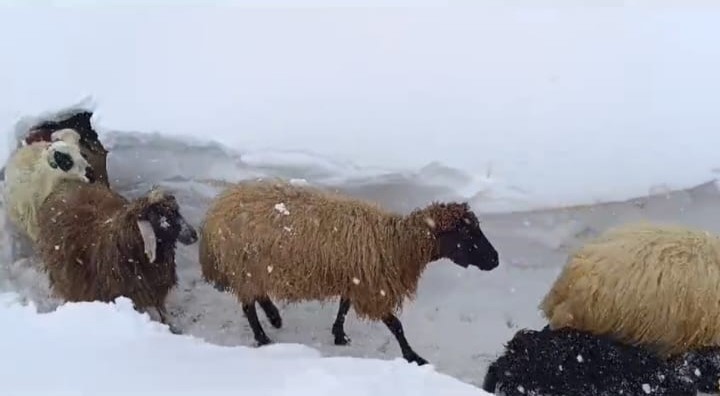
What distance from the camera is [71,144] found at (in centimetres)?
548

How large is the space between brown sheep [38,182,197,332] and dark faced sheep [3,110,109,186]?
543 millimetres

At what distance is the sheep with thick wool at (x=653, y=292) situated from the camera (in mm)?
4348

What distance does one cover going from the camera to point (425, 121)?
5.91m

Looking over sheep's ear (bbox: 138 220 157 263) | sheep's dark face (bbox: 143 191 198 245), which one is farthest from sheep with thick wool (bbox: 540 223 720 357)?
sheep's ear (bbox: 138 220 157 263)

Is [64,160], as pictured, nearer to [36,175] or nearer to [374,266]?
[36,175]

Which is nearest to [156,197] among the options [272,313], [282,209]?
[282,209]

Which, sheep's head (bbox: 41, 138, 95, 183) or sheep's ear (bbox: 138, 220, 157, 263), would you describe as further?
sheep's head (bbox: 41, 138, 95, 183)

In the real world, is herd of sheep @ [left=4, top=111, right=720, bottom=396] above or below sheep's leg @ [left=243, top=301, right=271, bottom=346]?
above

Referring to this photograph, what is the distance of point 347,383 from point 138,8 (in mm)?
4733

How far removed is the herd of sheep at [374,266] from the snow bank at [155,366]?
2.42ft

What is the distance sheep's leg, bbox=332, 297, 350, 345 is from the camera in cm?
512

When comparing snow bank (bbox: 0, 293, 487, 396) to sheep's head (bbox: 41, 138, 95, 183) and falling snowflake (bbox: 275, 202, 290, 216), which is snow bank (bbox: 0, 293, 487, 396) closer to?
falling snowflake (bbox: 275, 202, 290, 216)

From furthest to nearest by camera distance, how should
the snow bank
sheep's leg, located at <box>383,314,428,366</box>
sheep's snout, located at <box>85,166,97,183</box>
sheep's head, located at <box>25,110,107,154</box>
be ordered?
1. sheep's head, located at <box>25,110,107,154</box>
2. sheep's snout, located at <box>85,166,97,183</box>
3. sheep's leg, located at <box>383,314,428,366</box>
4. the snow bank

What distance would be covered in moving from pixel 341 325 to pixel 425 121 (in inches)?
63.0
